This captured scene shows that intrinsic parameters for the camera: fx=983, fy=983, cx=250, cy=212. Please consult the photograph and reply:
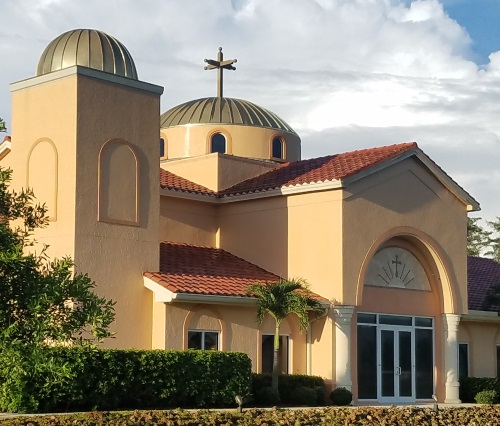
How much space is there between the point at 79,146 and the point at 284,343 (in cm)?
834

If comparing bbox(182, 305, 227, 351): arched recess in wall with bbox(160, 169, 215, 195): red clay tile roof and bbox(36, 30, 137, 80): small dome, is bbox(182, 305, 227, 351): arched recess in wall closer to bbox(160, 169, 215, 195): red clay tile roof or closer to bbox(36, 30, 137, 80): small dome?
bbox(160, 169, 215, 195): red clay tile roof

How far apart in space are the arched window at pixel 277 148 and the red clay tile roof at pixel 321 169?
342 cm

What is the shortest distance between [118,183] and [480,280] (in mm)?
17544

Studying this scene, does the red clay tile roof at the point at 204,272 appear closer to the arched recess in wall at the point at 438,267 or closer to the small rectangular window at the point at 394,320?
the small rectangular window at the point at 394,320

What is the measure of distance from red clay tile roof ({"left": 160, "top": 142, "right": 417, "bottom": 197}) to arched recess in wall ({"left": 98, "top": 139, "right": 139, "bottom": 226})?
11.4ft

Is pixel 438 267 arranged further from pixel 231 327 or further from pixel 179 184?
pixel 179 184

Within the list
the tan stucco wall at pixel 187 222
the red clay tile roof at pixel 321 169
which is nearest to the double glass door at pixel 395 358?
the red clay tile roof at pixel 321 169

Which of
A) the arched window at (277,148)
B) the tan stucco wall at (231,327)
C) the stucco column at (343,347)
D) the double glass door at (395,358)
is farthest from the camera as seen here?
the arched window at (277,148)

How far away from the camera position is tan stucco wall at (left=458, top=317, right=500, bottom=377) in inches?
1364

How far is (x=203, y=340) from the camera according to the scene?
87.2 feet

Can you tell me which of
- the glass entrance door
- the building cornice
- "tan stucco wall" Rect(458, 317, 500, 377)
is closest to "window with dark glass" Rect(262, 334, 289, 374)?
the glass entrance door

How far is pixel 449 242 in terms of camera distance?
105 ft

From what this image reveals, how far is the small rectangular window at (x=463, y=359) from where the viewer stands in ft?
113

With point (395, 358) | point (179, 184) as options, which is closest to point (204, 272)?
point (179, 184)
